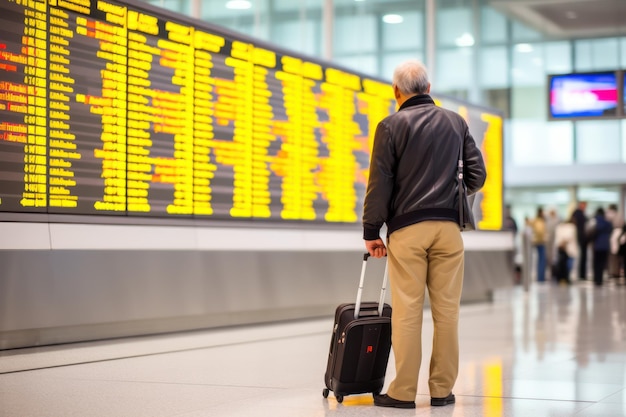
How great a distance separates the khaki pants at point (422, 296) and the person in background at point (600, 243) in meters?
18.3

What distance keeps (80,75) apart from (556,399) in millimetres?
4493

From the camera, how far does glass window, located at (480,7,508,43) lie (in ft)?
80.1

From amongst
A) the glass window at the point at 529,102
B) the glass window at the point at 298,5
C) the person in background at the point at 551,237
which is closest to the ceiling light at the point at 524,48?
the glass window at the point at 529,102

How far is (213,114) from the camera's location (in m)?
9.20

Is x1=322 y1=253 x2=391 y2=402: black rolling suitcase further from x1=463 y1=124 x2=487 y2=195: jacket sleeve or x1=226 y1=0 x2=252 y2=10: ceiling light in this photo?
x1=226 y1=0 x2=252 y2=10: ceiling light

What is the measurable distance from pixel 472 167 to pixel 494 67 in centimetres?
2136

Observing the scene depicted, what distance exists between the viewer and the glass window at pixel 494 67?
83.4ft

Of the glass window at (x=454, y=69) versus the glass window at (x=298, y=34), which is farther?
the glass window at (x=454, y=69)

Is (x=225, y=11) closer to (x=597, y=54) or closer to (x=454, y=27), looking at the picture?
(x=454, y=27)

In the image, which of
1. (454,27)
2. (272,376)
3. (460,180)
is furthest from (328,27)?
(460,180)

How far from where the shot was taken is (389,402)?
16.5 feet

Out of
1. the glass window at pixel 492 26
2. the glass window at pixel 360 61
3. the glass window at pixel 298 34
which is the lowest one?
the glass window at pixel 360 61

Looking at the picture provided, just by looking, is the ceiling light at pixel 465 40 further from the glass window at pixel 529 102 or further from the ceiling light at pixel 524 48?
the glass window at pixel 529 102

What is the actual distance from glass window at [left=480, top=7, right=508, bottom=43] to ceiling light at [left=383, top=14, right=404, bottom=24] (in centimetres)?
386
